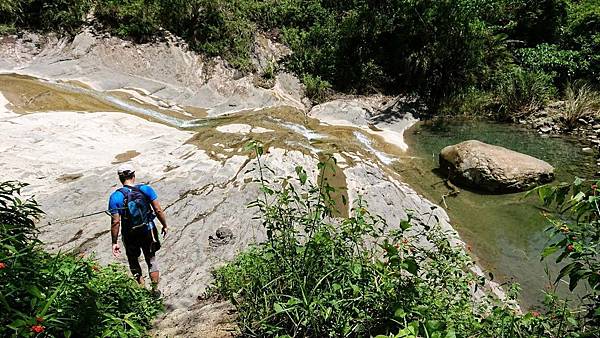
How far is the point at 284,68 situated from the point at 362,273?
12457mm

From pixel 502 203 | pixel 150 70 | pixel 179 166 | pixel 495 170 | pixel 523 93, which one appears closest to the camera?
pixel 179 166

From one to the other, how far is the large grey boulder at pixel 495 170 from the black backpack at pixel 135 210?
639 centimetres

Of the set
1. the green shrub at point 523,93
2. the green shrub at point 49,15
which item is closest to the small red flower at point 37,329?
the green shrub at point 523,93

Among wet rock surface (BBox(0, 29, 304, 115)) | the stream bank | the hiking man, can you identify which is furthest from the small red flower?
wet rock surface (BBox(0, 29, 304, 115))

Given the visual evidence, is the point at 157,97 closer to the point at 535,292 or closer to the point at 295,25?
the point at 295,25

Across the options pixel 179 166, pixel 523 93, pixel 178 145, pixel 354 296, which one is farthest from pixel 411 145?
pixel 354 296

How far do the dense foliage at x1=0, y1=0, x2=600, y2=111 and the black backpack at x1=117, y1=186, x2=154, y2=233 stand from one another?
982 cm

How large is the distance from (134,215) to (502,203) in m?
6.57

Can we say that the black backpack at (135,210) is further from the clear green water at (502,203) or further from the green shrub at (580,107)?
the green shrub at (580,107)

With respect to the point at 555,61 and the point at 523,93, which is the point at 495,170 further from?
the point at 555,61

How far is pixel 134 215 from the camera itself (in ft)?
14.5

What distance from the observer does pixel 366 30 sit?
566 inches

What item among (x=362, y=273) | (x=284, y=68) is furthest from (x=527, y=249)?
(x=284, y=68)

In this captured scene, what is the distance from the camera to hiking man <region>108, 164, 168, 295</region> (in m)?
4.39
